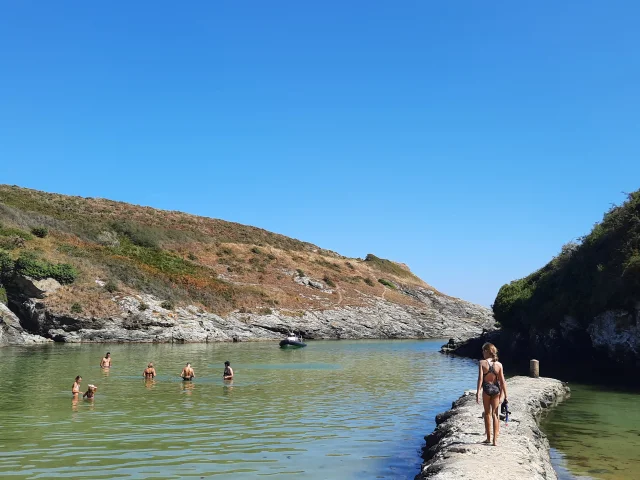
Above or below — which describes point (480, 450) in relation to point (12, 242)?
below

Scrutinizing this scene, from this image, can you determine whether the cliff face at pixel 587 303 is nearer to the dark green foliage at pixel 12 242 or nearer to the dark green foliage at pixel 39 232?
the dark green foliage at pixel 12 242

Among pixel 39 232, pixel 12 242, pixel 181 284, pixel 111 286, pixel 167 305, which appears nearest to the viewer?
pixel 12 242

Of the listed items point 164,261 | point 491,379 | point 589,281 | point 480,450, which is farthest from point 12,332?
point 491,379

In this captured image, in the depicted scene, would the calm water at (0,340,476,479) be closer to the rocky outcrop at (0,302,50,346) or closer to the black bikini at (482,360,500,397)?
the black bikini at (482,360,500,397)

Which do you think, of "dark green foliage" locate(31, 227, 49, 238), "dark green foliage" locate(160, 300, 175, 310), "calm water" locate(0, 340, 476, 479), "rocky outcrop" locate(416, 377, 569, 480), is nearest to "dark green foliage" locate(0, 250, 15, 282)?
"dark green foliage" locate(31, 227, 49, 238)

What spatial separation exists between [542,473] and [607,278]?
24.2m

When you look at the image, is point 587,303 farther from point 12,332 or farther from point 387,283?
point 387,283

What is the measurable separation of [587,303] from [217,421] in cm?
2680

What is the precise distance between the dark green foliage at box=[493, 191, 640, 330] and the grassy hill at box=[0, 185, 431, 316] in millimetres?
37468

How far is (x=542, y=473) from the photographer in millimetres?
11664

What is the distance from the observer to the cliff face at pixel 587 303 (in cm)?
3116

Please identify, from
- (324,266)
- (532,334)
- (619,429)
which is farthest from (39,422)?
(324,266)

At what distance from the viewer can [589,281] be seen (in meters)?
36.4

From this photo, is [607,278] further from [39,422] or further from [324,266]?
[324,266]
